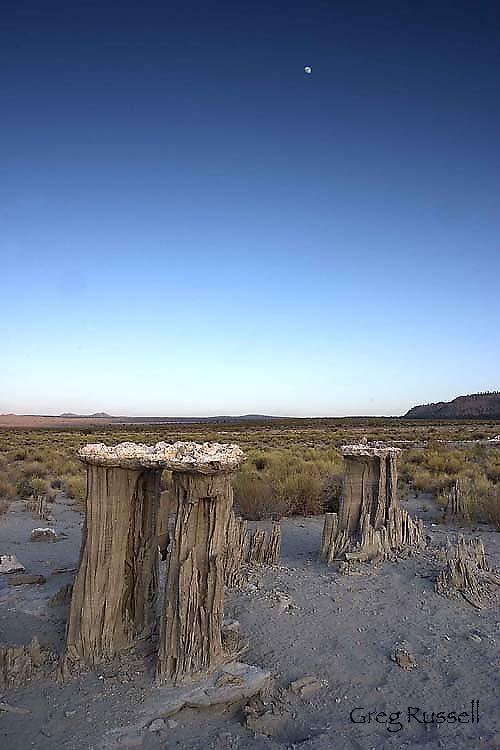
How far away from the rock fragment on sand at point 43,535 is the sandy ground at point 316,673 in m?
2.77

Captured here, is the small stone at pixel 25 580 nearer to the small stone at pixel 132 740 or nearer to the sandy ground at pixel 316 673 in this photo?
the sandy ground at pixel 316 673

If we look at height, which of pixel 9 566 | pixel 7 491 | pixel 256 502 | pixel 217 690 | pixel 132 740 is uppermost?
pixel 256 502

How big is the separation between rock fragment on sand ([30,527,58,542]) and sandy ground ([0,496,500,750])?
9.09ft

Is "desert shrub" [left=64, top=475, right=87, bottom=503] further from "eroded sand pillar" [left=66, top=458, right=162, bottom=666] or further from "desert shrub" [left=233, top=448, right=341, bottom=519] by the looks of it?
"eroded sand pillar" [left=66, top=458, right=162, bottom=666]

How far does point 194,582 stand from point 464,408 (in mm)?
133747

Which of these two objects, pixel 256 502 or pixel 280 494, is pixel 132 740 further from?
pixel 280 494

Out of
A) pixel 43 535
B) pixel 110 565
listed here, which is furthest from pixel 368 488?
pixel 43 535

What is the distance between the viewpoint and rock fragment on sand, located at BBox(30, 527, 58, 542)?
1073cm

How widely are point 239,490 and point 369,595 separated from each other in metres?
6.23

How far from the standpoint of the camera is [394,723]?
4.54 metres

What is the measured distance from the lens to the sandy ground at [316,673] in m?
4.32

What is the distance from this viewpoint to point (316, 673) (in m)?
5.32

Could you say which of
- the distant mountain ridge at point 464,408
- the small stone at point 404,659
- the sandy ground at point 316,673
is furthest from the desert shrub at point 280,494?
the distant mountain ridge at point 464,408

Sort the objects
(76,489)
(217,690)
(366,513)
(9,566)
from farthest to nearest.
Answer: (76,489)
(366,513)
(9,566)
(217,690)
